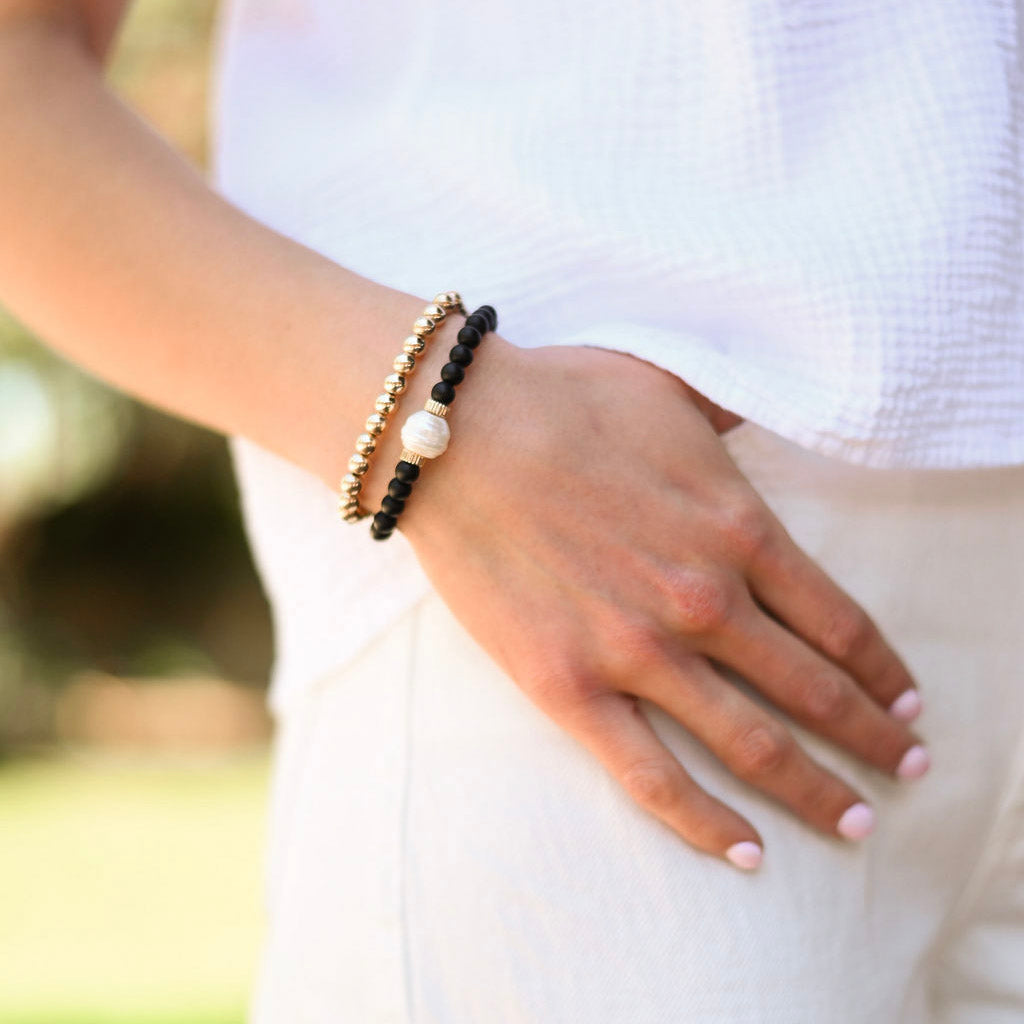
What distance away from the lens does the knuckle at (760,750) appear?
836 mm

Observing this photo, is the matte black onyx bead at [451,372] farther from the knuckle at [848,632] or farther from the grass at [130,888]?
the grass at [130,888]

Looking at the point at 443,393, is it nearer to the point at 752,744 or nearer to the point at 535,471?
the point at 535,471

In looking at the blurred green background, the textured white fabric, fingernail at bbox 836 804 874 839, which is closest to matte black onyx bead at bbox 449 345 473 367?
the textured white fabric

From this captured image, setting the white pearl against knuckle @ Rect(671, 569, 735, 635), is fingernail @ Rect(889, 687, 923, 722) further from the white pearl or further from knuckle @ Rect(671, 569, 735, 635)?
the white pearl

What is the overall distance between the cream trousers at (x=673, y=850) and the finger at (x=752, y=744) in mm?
23

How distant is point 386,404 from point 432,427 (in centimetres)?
5

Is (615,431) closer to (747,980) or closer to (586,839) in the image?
(586,839)

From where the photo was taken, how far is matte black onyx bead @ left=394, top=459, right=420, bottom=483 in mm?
811

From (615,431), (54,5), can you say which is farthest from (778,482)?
(54,5)

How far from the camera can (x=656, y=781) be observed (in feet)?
2.65

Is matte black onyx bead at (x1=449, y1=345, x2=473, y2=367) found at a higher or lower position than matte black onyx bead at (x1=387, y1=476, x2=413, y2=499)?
higher

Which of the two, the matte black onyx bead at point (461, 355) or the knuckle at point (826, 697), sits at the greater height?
the matte black onyx bead at point (461, 355)

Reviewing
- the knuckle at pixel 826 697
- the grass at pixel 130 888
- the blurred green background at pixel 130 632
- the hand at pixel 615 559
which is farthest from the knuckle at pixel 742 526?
the blurred green background at pixel 130 632

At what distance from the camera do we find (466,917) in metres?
0.83
